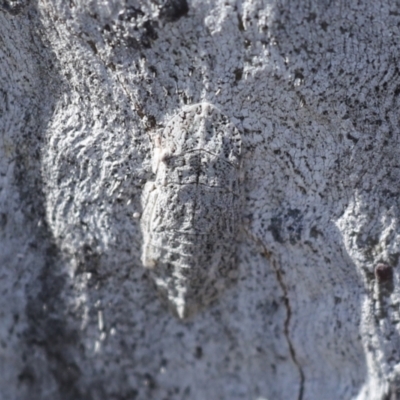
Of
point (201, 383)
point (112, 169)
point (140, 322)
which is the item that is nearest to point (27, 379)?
point (140, 322)

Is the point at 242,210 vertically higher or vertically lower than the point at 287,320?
higher

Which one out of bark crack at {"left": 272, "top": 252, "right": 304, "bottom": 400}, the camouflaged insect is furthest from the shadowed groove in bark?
the camouflaged insect

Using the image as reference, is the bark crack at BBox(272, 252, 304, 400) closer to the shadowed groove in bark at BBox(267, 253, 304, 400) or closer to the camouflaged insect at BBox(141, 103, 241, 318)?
the shadowed groove in bark at BBox(267, 253, 304, 400)

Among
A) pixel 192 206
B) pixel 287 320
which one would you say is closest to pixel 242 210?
pixel 192 206

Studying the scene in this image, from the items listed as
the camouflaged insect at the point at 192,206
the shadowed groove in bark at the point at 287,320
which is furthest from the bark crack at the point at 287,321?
the camouflaged insect at the point at 192,206

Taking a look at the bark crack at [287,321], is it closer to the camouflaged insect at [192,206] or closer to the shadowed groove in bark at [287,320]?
the shadowed groove in bark at [287,320]

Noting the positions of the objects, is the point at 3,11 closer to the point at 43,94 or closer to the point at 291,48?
the point at 43,94

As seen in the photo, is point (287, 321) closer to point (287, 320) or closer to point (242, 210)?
point (287, 320)

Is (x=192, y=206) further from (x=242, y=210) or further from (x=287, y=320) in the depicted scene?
(x=287, y=320)
